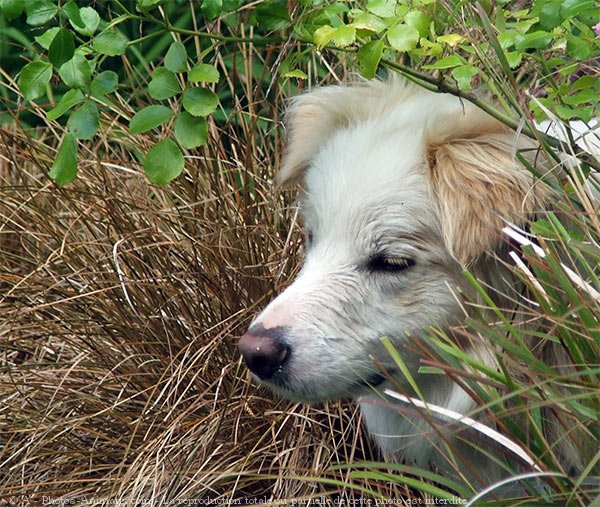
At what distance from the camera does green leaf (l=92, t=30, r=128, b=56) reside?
2.20m

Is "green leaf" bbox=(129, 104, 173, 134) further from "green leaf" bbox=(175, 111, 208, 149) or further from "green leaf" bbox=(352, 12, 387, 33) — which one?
"green leaf" bbox=(352, 12, 387, 33)

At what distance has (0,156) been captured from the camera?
11.5ft

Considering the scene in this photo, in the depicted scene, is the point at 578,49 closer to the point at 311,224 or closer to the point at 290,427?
the point at 311,224

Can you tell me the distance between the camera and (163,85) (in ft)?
7.55

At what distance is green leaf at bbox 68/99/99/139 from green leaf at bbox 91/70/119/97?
4cm

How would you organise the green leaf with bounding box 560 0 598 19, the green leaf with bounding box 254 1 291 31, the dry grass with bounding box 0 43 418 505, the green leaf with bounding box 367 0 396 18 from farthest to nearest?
the dry grass with bounding box 0 43 418 505 → the green leaf with bounding box 254 1 291 31 → the green leaf with bounding box 367 0 396 18 → the green leaf with bounding box 560 0 598 19

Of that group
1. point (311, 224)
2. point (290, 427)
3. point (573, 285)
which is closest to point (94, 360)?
point (290, 427)

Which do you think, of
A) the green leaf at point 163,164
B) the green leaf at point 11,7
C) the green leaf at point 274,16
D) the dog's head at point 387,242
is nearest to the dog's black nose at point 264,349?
the dog's head at point 387,242

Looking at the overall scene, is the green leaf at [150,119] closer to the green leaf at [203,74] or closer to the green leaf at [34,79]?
the green leaf at [203,74]

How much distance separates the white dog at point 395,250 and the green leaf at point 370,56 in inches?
11.6

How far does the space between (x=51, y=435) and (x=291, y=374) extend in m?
1.05

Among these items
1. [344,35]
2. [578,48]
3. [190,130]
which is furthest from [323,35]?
[578,48]

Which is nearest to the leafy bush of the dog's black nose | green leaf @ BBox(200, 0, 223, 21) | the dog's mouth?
green leaf @ BBox(200, 0, 223, 21)

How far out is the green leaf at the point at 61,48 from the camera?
213 centimetres
